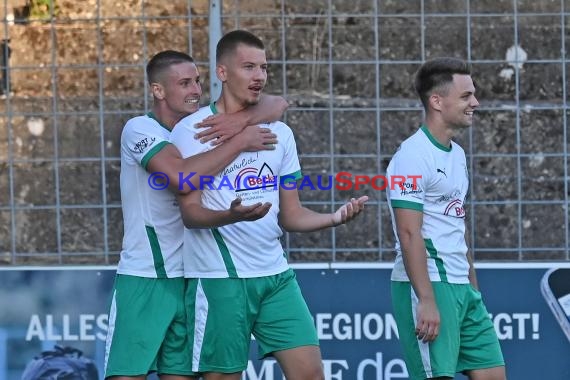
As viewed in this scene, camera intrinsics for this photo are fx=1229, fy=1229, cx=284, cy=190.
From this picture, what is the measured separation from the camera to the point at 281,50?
750 centimetres

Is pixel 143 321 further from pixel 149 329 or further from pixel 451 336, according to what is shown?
pixel 451 336

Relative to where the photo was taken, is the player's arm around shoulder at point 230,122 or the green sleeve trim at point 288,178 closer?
the player's arm around shoulder at point 230,122

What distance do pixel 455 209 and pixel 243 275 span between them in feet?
3.57

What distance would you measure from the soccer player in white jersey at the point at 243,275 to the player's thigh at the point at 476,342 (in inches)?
29.1

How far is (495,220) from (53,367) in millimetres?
2817

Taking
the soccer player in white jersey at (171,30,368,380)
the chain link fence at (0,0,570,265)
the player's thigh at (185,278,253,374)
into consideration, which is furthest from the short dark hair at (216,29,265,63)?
the chain link fence at (0,0,570,265)

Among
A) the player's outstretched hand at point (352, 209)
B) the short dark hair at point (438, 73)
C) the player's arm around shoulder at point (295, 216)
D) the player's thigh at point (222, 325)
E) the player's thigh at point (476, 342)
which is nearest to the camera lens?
the player's outstretched hand at point (352, 209)

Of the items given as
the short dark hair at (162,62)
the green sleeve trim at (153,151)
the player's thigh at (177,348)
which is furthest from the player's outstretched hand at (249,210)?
the short dark hair at (162,62)

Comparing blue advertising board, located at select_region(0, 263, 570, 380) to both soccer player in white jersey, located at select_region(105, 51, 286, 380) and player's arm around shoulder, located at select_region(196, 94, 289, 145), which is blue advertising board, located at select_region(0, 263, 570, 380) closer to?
soccer player in white jersey, located at select_region(105, 51, 286, 380)

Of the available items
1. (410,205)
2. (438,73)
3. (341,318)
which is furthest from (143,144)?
(341,318)

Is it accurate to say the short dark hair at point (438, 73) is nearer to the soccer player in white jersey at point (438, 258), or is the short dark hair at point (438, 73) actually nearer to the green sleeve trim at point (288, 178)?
the soccer player in white jersey at point (438, 258)

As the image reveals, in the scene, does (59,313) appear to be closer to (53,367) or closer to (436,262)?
(53,367)

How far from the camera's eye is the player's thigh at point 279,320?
562 cm

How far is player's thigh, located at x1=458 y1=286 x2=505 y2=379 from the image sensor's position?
5.82 meters
